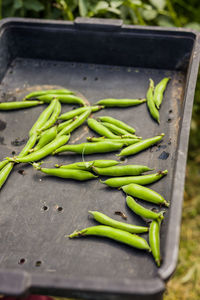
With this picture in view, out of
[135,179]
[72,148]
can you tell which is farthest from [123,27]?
[135,179]

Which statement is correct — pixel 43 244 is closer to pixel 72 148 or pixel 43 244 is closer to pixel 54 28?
pixel 72 148

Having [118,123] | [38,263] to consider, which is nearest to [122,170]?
[118,123]

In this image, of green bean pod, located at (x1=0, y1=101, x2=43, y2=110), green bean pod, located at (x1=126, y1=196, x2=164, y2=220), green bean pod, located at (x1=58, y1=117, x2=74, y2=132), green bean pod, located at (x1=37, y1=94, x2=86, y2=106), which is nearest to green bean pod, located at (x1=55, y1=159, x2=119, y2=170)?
green bean pod, located at (x1=126, y1=196, x2=164, y2=220)

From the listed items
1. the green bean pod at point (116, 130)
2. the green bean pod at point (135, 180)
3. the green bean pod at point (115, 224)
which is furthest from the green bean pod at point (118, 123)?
the green bean pod at point (115, 224)

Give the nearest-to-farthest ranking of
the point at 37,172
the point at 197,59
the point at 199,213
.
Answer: the point at 37,172 → the point at 197,59 → the point at 199,213

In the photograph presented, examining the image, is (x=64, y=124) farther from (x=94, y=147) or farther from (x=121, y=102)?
(x=121, y=102)

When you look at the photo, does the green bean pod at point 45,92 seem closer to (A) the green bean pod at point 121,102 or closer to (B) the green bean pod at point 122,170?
(A) the green bean pod at point 121,102
